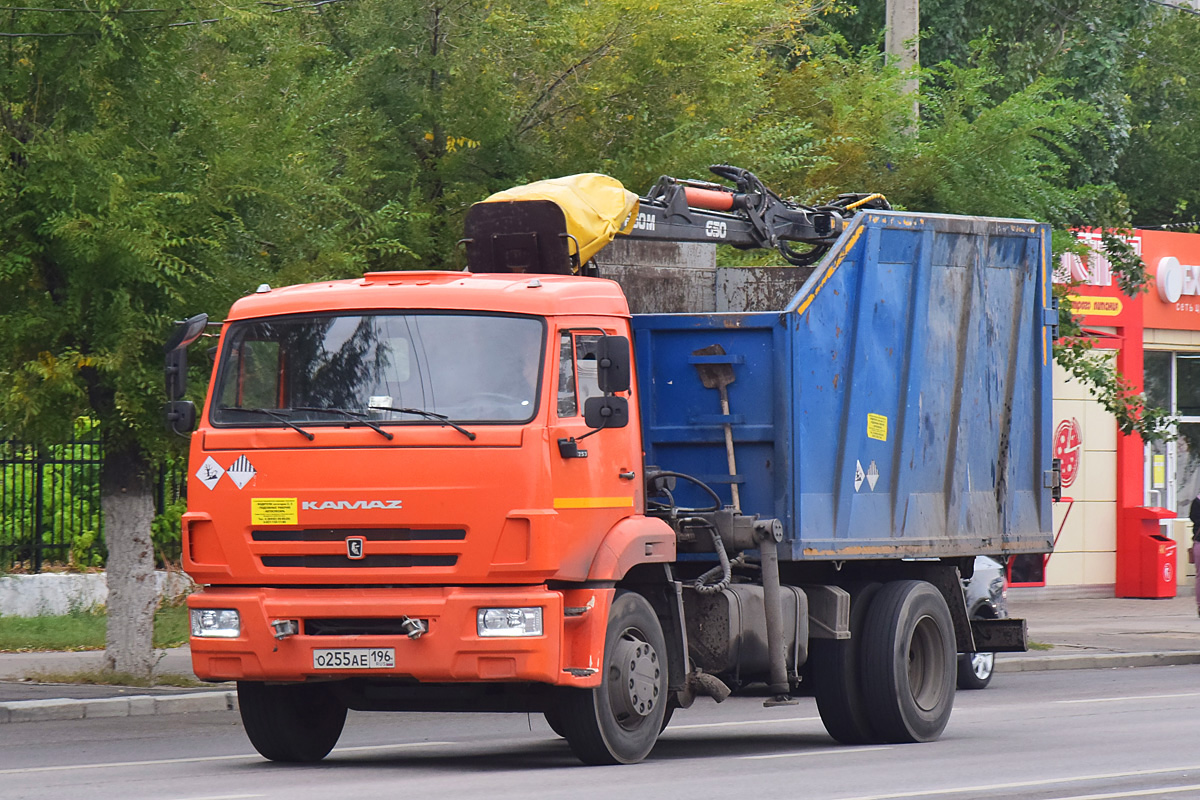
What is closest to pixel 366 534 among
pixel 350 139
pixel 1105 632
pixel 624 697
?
pixel 624 697

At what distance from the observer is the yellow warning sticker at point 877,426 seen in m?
11.8

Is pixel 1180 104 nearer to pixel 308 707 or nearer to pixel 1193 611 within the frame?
pixel 1193 611

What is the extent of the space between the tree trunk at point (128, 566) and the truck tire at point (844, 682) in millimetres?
5982

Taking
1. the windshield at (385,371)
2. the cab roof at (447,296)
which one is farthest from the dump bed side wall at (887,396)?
the windshield at (385,371)

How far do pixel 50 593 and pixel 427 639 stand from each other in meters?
11.6

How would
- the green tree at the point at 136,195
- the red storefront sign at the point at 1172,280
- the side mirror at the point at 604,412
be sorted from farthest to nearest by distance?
the red storefront sign at the point at 1172,280 < the green tree at the point at 136,195 < the side mirror at the point at 604,412

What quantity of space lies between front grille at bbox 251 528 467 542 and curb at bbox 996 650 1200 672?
34.5 feet

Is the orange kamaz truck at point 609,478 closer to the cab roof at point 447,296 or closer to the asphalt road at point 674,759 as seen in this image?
the cab roof at point 447,296

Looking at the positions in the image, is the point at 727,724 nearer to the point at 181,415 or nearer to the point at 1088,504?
the point at 181,415

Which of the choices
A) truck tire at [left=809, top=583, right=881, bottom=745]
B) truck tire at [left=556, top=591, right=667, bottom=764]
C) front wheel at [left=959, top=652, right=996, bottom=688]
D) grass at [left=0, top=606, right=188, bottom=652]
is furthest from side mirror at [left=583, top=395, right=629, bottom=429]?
grass at [left=0, top=606, right=188, bottom=652]

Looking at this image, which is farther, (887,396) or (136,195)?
(136,195)

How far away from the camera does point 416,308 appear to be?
10062mm

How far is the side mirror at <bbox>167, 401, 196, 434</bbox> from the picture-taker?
10.4 m

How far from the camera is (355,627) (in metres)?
9.82
